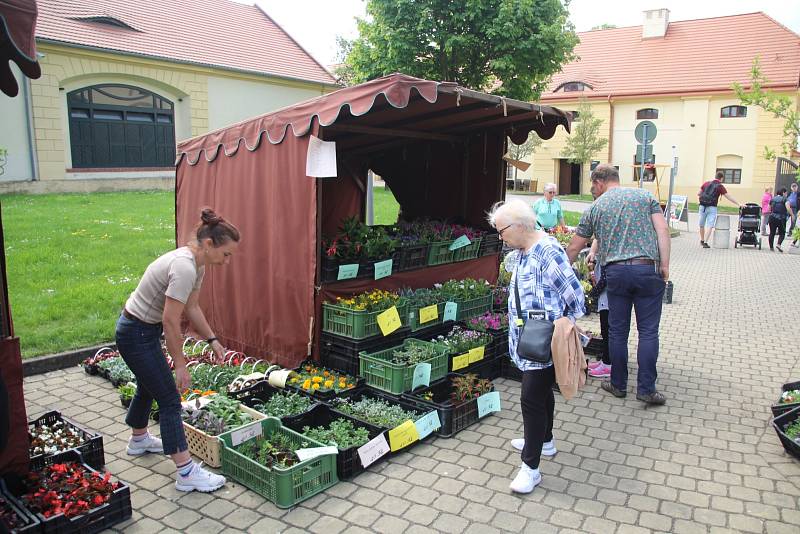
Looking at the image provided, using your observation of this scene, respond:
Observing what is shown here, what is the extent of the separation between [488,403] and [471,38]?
1312 centimetres

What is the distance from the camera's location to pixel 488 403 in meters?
5.26

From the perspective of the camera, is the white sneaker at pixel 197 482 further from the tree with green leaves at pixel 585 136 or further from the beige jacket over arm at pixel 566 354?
the tree with green leaves at pixel 585 136

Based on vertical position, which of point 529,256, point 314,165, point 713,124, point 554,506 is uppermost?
point 713,124

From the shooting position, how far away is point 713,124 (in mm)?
35062

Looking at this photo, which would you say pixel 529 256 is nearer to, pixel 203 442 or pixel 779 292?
pixel 203 442

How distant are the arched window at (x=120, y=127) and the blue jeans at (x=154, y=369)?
21649 mm

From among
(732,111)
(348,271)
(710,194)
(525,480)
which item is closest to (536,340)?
(525,480)

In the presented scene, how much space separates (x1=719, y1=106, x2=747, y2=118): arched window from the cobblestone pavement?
32756 mm

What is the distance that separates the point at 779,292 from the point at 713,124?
27930 mm

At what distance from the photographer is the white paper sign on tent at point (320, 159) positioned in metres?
5.36

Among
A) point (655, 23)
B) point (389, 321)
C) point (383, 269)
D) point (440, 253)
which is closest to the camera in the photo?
point (389, 321)

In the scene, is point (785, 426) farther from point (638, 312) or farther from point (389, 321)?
point (389, 321)

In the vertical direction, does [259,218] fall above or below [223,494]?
above

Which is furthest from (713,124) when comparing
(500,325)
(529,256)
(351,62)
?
(529,256)
